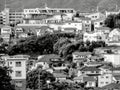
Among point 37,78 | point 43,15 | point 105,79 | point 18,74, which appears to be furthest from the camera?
point 43,15

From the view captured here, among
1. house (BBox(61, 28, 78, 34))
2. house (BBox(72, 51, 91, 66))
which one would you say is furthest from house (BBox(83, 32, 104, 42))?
house (BBox(61, 28, 78, 34))

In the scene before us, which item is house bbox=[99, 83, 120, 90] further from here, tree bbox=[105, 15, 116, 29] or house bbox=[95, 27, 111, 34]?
tree bbox=[105, 15, 116, 29]

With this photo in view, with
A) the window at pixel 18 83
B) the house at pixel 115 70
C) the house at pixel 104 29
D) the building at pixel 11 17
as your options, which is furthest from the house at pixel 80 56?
the window at pixel 18 83

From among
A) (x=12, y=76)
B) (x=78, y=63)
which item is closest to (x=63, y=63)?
(x=78, y=63)

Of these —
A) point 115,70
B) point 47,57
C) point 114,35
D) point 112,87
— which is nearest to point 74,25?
point 114,35

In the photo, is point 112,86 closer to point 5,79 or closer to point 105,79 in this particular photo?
point 105,79

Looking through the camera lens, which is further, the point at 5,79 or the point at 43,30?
the point at 43,30

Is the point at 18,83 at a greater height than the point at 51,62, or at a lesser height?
greater

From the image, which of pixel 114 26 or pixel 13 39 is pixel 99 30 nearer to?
pixel 114 26
